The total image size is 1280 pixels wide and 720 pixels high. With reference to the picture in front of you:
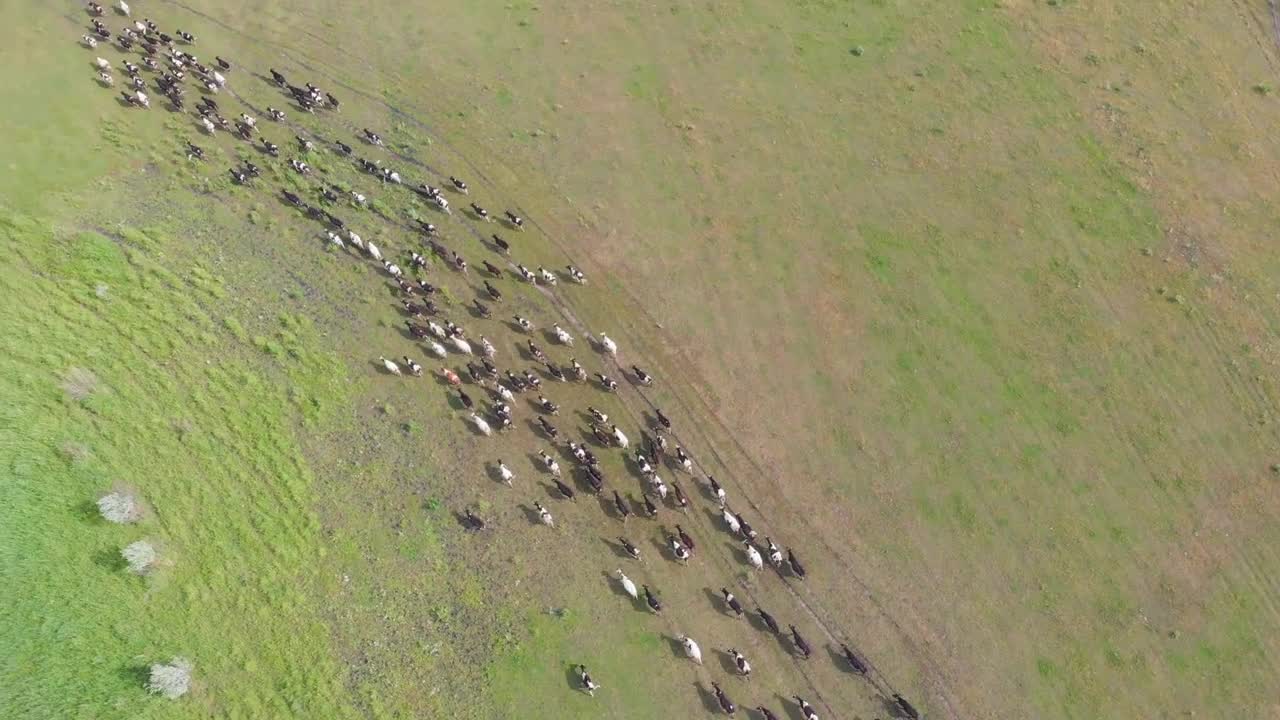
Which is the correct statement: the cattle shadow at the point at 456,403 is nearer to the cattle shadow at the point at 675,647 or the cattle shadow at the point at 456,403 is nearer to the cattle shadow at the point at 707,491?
the cattle shadow at the point at 707,491

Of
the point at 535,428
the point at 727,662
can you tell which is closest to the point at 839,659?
the point at 727,662

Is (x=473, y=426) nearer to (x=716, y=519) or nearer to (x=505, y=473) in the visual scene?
(x=505, y=473)

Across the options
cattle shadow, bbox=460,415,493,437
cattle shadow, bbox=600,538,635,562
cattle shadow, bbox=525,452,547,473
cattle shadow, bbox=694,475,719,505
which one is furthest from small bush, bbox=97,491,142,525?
cattle shadow, bbox=694,475,719,505

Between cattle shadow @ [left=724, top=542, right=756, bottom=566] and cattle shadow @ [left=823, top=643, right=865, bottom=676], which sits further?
cattle shadow @ [left=724, top=542, right=756, bottom=566]

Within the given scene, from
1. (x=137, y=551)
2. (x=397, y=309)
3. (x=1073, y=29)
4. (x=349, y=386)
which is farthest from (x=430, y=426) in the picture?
(x=1073, y=29)

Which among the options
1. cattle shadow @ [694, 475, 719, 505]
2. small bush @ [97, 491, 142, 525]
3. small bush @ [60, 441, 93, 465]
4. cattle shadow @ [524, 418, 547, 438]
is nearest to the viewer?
small bush @ [97, 491, 142, 525]

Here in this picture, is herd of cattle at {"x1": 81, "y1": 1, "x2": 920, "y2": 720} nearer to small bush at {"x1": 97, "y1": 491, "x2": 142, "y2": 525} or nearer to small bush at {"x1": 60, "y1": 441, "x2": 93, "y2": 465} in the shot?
small bush at {"x1": 97, "y1": 491, "x2": 142, "y2": 525}

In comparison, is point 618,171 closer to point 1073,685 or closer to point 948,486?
point 948,486
